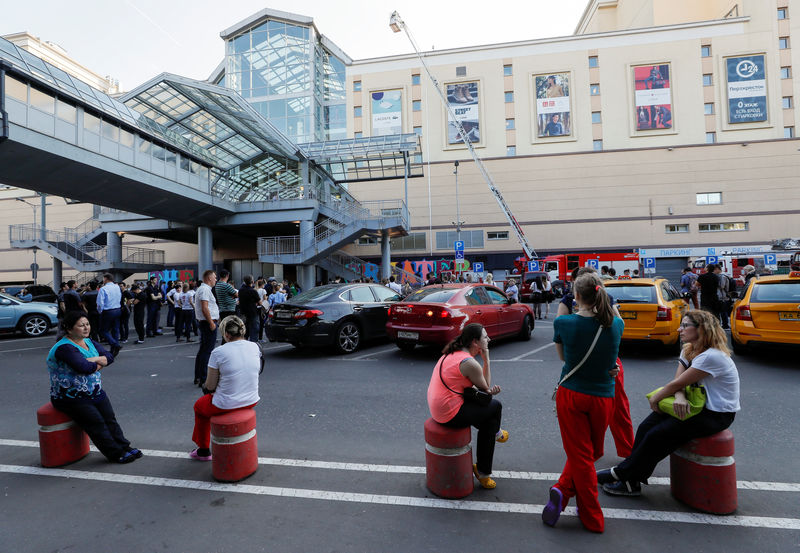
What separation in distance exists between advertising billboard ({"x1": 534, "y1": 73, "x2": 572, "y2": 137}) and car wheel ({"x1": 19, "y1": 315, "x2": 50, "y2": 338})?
35.8m

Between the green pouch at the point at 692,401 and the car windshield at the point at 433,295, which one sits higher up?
the car windshield at the point at 433,295

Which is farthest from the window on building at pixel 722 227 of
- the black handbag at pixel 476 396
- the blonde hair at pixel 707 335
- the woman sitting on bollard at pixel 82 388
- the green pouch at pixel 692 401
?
the woman sitting on bollard at pixel 82 388

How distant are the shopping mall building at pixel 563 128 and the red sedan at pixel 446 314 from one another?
23.8 meters

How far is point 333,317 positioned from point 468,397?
5974 millimetres

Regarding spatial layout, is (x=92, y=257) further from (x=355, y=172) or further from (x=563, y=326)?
(x=563, y=326)

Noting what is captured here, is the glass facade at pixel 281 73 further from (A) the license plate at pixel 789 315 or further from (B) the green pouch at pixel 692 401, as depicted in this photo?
(B) the green pouch at pixel 692 401

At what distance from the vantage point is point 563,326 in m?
Answer: 2.82

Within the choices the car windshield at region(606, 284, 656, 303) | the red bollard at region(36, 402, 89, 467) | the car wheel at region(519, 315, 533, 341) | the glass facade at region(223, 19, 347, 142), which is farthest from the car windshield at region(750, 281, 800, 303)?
the glass facade at region(223, 19, 347, 142)

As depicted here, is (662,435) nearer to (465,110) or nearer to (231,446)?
(231,446)

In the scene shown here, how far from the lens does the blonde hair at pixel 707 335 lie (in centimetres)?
287

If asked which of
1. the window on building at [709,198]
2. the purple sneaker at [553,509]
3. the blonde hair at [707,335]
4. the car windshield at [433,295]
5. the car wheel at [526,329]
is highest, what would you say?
the window on building at [709,198]

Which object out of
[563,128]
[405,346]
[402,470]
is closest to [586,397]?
[402,470]

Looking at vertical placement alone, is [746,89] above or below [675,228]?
above

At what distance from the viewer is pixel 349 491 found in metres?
3.21
